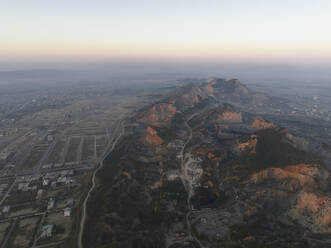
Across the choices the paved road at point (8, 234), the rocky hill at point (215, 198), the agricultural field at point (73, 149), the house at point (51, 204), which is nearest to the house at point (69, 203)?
the house at point (51, 204)

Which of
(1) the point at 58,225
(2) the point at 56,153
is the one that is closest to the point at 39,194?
(1) the point at 58,225

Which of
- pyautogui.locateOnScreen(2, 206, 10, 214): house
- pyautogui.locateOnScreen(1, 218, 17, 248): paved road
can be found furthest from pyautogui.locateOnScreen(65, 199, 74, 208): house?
pyautogui.locateOnScreen(2, 206, 10, 214): house

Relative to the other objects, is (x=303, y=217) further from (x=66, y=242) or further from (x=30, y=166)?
(x=30, y=166)

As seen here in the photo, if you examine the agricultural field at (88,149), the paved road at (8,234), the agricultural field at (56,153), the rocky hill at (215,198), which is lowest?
the paved road at (8,234)

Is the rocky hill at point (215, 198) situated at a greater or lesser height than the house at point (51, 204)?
greater

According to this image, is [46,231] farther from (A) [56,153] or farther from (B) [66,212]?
(A) [56,153]

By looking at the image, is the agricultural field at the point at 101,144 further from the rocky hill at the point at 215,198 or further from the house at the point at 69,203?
the house at the point at 69,203

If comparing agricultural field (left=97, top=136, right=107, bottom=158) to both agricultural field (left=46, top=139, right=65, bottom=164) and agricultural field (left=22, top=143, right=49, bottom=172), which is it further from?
agricultural field (left=22, top=143, right=49, bottom=172)
